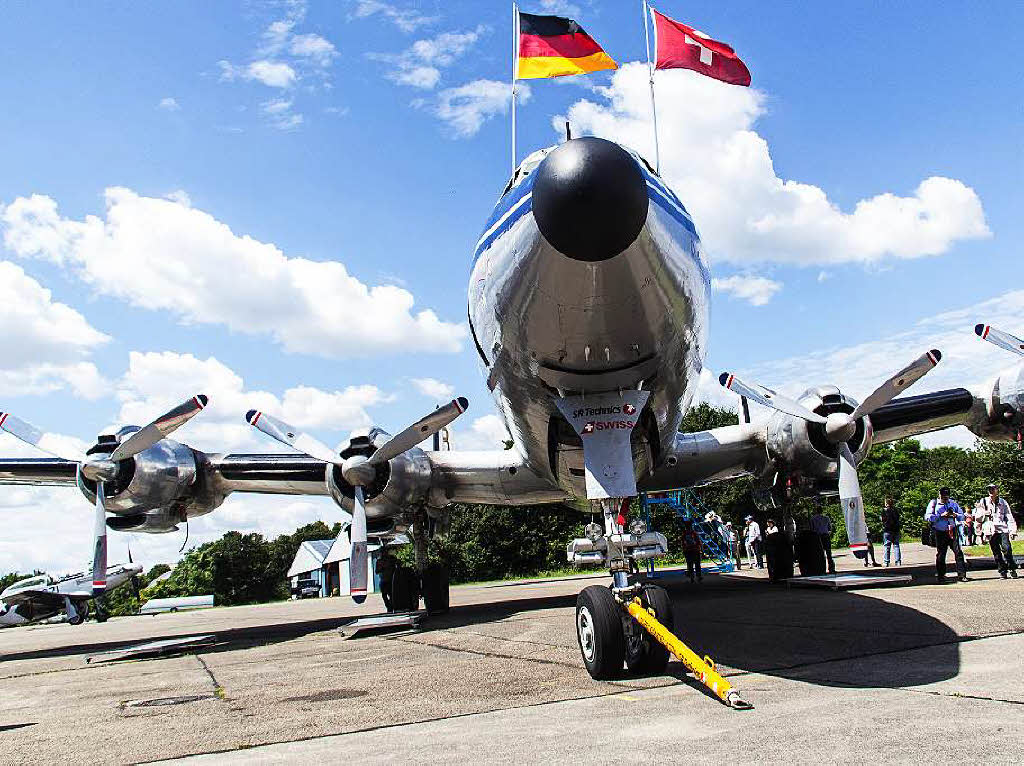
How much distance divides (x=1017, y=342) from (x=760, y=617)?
7237mm

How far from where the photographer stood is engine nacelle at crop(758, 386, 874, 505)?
37.8 ft

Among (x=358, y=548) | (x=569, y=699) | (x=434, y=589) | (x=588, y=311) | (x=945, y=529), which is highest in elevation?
(x=588, y=311)

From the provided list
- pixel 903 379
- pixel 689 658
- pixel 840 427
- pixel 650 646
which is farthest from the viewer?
pixel 840 427

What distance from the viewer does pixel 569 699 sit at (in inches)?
217

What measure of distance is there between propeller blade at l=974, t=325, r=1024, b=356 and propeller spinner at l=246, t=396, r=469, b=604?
890 centimetres

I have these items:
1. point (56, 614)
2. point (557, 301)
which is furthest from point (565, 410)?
point (56, 614)

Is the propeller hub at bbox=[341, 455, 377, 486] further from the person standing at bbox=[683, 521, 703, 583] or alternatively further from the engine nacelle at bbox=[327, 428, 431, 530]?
the person standing at bbox=[683, 521, 703, 583]

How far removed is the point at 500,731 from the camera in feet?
15.2

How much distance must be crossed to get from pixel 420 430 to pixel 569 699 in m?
6.78

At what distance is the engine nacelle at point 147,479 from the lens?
1319cm

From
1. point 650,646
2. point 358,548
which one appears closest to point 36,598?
point 358,548

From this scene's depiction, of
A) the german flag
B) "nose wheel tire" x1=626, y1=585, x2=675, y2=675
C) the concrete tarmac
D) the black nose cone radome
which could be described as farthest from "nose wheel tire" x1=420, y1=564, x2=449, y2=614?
the black nose cone radome

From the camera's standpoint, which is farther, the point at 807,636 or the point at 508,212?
the point at 807,636

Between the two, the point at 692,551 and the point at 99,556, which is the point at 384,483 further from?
the point at 692,551
